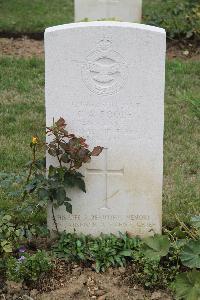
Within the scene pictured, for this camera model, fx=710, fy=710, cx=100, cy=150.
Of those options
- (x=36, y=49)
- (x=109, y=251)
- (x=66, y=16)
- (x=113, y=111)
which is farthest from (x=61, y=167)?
(x=66, y=16)

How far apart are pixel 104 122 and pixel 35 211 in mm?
830

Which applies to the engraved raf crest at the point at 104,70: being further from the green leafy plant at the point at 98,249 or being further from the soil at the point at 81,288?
the soil at the point at 81,288

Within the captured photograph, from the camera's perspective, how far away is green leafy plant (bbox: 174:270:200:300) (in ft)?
10.8

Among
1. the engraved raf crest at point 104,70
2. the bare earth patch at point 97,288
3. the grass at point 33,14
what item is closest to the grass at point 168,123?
the engraved raf crest at point 104,70

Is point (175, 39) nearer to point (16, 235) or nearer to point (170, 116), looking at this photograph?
point (170, 116)

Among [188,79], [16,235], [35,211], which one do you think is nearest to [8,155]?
[35,211]

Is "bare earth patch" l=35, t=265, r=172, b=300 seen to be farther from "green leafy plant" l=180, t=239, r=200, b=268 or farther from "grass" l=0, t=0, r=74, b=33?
"grass" l=0, t=0, r=74, b=33

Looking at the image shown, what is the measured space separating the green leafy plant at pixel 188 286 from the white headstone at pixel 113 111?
35.0 inches

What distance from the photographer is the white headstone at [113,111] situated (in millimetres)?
3910

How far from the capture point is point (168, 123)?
21.1 feet

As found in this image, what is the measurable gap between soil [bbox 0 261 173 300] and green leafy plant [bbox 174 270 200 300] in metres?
0.54

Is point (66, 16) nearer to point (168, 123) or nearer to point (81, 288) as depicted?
point (168, 123)

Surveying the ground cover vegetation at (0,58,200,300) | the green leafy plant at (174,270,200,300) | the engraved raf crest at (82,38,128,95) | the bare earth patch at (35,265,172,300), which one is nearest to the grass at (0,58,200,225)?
the ground cover vegetation at (0,58,200,300)

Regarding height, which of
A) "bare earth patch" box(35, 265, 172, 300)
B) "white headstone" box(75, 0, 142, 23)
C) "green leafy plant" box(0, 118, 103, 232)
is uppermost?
"white headstone" box(75, 0, 142, 23)
